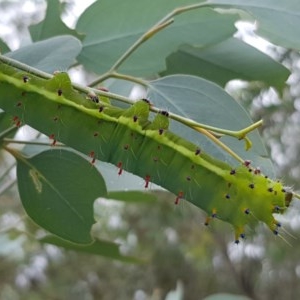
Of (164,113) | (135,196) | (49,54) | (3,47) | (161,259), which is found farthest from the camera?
(161,259)

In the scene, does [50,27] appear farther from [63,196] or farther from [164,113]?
[164,113]

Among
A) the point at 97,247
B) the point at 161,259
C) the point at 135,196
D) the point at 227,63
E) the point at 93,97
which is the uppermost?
the point at 93,97

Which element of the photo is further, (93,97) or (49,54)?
(49,54)

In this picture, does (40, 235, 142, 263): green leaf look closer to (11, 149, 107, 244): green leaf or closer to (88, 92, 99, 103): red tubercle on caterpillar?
(11, 149, 107, 244): green leaf

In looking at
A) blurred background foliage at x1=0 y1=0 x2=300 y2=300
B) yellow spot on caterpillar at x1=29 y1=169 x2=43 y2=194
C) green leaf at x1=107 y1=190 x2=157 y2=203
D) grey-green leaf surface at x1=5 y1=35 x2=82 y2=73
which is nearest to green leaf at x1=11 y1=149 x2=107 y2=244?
yellow spot on caterpillar at x1=29 y1=169 x2=43 y2=194

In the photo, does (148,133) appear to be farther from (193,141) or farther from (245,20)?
(245,20)

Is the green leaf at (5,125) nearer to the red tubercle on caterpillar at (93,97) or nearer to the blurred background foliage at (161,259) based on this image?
the red tubercle on caterpillar at (93,97)

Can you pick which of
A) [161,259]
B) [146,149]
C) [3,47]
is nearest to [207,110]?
[146,149]
